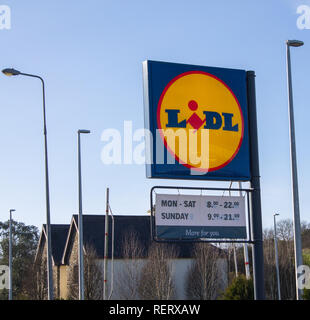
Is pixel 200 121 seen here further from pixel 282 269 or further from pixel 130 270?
pixel 282 269

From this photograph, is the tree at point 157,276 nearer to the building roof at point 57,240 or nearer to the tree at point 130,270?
Answer: the tree at point 130,270

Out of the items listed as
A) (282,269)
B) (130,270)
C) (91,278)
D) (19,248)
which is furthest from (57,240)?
Answer: (282,269)

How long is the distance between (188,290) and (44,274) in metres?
11.5

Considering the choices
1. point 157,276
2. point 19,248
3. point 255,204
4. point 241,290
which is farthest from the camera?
point 19,248

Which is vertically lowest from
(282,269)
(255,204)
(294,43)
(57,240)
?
(282,269)

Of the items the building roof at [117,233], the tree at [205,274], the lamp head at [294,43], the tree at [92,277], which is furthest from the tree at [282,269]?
the lamp head at [294,43]

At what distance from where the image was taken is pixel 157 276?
44.8 m

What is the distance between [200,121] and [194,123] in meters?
0.10

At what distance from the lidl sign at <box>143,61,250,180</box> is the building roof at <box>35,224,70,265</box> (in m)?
49.0

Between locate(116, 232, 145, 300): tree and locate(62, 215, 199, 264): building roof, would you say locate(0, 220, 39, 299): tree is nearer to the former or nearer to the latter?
locate(62, 215, 199, 264): building roof

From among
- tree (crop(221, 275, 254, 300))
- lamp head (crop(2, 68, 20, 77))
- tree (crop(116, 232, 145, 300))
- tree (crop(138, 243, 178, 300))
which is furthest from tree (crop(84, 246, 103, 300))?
lamp head (crop(2, 68, 20, 77))

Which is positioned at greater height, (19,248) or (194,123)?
(194,123)

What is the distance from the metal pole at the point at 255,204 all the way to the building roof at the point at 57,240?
160 ft

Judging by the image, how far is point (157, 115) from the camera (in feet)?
30.3
